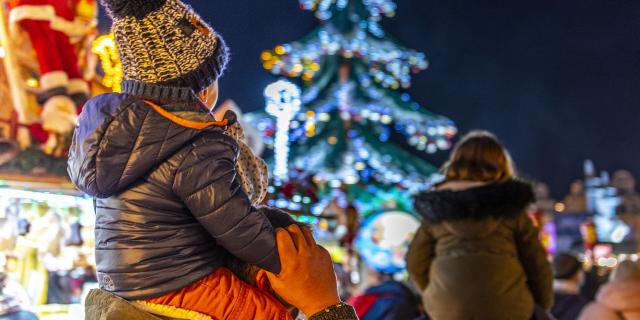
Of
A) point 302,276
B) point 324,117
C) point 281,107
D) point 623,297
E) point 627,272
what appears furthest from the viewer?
point 324,117

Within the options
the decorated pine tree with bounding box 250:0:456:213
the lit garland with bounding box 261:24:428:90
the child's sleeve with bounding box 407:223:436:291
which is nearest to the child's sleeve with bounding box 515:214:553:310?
the child's sleeve with bounding box 407:223:436:291

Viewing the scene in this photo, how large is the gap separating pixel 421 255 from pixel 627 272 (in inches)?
75.9

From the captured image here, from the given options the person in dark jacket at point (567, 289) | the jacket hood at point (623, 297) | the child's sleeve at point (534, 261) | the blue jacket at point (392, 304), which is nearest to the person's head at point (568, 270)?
the person in dark jacket at point (567, 289)

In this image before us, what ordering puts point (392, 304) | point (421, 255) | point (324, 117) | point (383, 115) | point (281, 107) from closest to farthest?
point (421, 255) < point (281, 107) < point (392, 304) < point (324, 117) < point (383, 115)

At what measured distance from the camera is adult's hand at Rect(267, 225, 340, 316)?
1.61 metres

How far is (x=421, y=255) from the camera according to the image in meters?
3.75

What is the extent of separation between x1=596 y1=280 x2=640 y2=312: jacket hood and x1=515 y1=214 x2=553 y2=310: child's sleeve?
4.25ft

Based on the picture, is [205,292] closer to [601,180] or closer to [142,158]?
[142,158]

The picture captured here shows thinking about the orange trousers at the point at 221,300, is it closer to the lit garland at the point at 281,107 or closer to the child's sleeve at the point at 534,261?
the child's sleeve at the point at 534,261

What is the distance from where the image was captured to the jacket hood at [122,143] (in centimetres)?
152

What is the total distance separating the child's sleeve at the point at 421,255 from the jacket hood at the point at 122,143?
240 centimetres

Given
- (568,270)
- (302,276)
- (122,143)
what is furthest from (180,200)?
(568,270)

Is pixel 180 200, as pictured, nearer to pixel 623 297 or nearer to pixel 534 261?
pixel 534 261

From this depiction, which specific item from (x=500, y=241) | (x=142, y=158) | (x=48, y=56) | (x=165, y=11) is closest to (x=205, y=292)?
(x=142, y=158)
